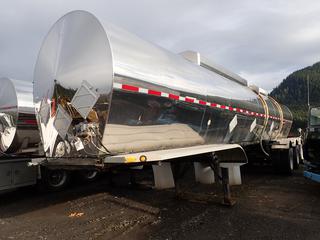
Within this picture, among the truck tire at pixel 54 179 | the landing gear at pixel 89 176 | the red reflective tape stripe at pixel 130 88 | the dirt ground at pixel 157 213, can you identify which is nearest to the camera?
the red reflective tape stripe at pixel 130 88

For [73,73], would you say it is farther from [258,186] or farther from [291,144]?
[291,144]

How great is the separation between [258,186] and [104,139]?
5.14m

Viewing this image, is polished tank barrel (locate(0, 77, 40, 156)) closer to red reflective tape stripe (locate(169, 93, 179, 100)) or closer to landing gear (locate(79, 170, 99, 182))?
landing gear (locate(79, 170, 99, 182))

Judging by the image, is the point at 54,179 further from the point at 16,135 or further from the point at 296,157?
the point at 296,157

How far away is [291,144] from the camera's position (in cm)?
1070

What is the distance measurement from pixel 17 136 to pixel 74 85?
3125 mm

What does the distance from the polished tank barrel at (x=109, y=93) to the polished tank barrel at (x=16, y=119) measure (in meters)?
Result: 2.05

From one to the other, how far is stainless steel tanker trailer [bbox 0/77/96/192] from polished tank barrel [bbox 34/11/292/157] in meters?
2.07

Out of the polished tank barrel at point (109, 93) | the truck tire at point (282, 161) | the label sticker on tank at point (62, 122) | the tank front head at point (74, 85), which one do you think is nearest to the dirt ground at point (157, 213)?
the polished tank barrel at point (109, 93)

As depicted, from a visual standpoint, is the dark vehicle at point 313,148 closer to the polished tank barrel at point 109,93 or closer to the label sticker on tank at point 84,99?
the polished tank barrel at point 109,93

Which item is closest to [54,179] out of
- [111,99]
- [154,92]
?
[154,92]

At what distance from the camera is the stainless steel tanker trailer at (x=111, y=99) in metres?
4.15

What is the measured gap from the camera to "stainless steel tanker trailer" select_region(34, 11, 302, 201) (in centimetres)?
415

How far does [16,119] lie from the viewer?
22.8 feet
